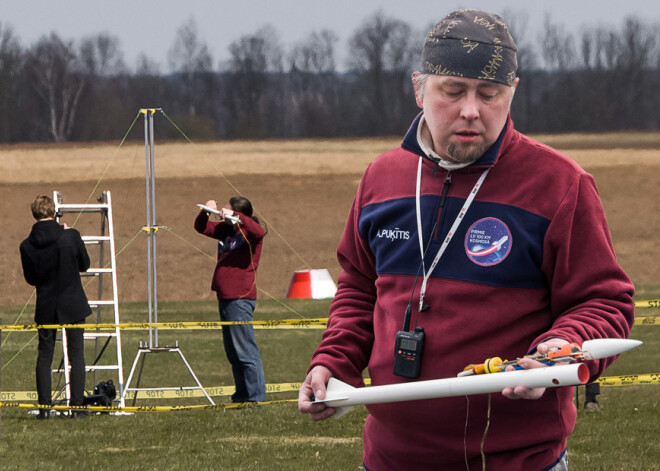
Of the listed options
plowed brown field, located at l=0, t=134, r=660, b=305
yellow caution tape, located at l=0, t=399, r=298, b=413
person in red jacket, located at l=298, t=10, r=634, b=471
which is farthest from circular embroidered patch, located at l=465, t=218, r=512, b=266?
plowed brown field, located at l=0, t=134, r=660, b=305

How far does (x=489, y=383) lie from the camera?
2424mm

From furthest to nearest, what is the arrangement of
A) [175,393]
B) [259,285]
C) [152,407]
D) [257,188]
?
[257,188], [259,285], [175,393], [152,407]

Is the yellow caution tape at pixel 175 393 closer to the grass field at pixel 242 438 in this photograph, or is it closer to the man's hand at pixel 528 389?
the grass field at pixel 242 438

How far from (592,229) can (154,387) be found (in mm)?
10704

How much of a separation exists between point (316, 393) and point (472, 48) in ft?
3.05

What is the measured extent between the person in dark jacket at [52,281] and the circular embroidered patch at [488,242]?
7.83 meters

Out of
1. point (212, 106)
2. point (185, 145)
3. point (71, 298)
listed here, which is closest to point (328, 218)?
point (185, 145)

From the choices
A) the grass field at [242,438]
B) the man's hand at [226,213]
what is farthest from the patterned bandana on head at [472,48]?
the man's hand at [226,213]

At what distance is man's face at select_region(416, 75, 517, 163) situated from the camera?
2697 mm

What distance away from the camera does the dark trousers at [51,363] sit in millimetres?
10133

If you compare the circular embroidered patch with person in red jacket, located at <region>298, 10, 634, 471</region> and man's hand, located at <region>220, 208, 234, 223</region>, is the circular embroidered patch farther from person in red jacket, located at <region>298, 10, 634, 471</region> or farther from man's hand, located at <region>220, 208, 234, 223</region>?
man's hand, located at <region>220, 208, 234, 223</region>

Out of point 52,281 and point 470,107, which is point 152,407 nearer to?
point 52,281

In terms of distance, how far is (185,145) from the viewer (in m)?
41.3

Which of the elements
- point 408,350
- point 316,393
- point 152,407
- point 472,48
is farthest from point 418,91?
point 152,407
